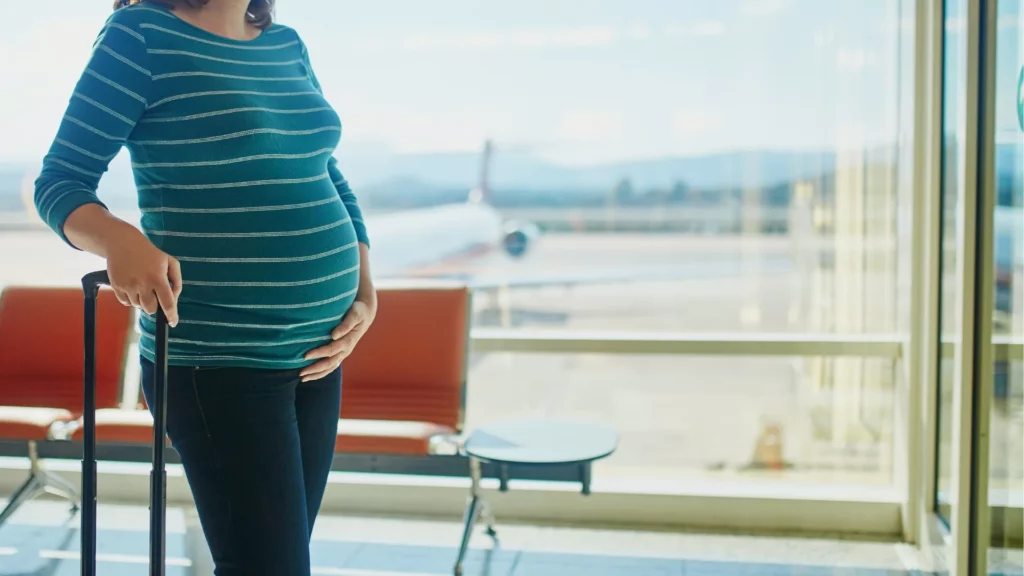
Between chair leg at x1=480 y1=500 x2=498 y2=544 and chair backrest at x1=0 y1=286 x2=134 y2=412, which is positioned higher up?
chair backrest at x1=0 y1=286 x2=134 y2=412

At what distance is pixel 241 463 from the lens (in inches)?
43.1

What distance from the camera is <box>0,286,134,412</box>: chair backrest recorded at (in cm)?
291

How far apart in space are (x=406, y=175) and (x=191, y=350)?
2266 millimetres

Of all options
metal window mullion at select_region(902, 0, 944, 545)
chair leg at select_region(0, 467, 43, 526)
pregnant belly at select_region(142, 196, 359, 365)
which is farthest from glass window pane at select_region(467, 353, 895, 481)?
pregnant belly at select_region(142, 196, 359, 365)

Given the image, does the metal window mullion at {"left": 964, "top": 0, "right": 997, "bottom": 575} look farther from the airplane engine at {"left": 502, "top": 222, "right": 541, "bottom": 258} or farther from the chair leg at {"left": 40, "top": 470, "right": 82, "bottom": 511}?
the chair leg at {"left": 40, "top": 470, "right": 82, "bottom": 511}

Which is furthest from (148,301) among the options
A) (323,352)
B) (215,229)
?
(323,352)

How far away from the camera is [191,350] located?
1121mm

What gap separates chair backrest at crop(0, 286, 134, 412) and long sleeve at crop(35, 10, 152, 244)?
2.01 meters

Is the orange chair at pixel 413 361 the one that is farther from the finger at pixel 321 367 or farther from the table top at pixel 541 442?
the finger at pixel 321 367

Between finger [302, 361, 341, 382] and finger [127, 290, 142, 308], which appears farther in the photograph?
finger [302, 361, 341, 382]

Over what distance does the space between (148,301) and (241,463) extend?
243 mm

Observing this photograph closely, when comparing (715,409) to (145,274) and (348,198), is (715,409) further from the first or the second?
(145,274)

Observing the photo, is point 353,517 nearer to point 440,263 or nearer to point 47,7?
point 440,263

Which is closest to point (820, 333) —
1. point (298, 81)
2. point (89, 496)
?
point (298, 81)
